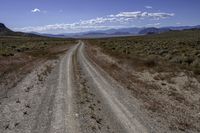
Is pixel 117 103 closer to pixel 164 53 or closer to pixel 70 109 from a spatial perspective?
pixel 70 109

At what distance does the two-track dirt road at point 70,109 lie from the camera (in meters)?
8.82

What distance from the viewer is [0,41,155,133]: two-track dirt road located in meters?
8.82

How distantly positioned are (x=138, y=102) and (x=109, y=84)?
4.77 metres

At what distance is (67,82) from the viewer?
56.1 feet

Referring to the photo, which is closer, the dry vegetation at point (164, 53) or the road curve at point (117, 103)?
the road curve at point (117, 103)

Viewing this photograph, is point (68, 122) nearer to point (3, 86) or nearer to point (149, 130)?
point (149, 130)

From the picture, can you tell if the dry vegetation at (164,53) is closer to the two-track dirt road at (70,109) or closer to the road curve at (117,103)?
the road curve at (117,103)

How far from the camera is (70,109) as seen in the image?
11.0m

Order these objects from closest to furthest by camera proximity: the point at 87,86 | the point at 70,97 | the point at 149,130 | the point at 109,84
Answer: the point at 149,130 → the point at 70,97 → the point at 87,86 → the point at 109,84

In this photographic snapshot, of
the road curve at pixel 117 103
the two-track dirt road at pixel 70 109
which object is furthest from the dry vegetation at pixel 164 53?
the two-track dirt road at pixel 70 109

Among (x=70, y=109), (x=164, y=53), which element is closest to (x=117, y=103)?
(x=70, y=109)

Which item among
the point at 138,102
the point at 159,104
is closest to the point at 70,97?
the point at 138,102

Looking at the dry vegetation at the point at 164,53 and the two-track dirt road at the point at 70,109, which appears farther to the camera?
the dry vegetation at the point at 164,53

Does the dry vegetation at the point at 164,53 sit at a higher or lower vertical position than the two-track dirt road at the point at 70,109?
lower
